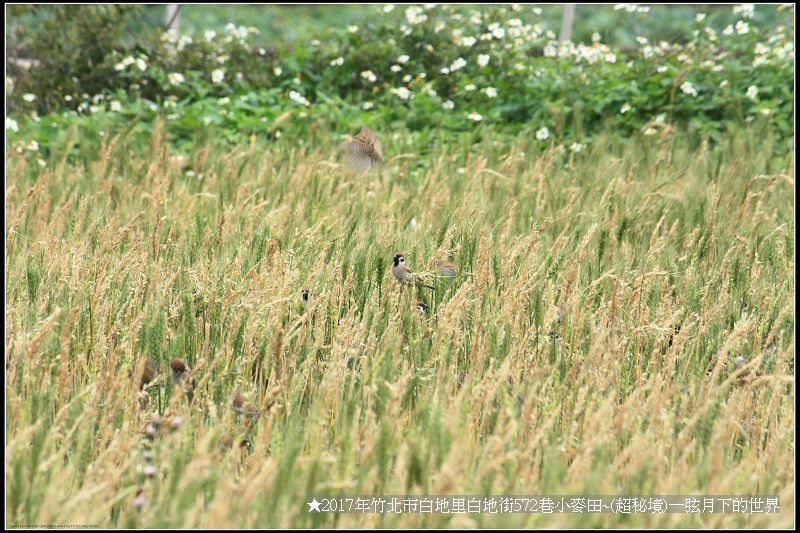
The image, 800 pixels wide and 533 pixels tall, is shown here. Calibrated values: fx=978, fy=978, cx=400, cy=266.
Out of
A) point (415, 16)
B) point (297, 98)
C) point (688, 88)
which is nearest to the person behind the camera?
point (688, 88)

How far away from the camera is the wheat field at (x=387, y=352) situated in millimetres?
1832

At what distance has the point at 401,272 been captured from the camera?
117 inches

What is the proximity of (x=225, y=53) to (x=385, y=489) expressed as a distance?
6.32 meters

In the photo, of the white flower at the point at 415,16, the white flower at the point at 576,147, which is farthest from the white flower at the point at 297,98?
the white flower at the point at 576,147

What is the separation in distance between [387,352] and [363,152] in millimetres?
1957

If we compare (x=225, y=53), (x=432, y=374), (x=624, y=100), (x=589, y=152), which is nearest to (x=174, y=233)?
(x=432, y=374)

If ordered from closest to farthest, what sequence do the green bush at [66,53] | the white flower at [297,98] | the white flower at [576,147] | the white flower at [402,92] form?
the white flower at [576,147]
the white flower at [297,98]
the white flower at [402,92]
the green bush at [66,53]

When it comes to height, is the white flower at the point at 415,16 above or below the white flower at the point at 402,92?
above

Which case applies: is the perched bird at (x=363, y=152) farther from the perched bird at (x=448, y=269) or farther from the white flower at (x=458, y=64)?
the white flower at (x=458, y=64)

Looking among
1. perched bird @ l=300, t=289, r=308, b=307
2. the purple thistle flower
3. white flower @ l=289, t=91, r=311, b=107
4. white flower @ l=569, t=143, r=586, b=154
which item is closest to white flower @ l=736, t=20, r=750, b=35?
white flower @ l=569, t=143, r=586, b=154

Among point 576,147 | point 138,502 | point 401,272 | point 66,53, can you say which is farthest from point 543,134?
point 138,502

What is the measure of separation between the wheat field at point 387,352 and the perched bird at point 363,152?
0.11 meters

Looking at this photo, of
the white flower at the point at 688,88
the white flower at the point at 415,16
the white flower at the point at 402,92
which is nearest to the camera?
the white flower at the point at 688,88

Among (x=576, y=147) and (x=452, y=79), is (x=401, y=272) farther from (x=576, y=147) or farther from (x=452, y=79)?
(x=452, y=79)
